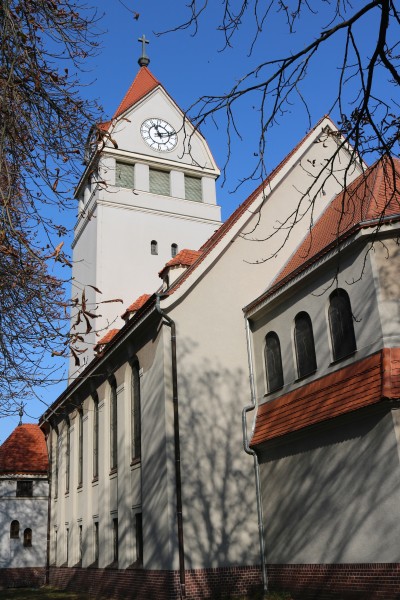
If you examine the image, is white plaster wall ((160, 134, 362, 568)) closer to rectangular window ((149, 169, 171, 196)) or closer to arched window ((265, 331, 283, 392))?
arched window ((265, 331, 283, 392))

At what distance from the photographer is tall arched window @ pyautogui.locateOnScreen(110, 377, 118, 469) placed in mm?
20094

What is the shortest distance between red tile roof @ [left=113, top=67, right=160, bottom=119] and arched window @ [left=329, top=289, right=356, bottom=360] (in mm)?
21516

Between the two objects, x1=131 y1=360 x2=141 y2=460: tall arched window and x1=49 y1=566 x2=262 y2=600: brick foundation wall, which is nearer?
x1=49 y1=566 x2=262 y2=600: brick foundation wall

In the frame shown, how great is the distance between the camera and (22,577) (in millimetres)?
27453

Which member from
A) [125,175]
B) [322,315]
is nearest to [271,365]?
[322,315]

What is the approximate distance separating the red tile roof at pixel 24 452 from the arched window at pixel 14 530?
7.24 ft

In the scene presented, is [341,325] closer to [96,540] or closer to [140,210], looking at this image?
[96,540]

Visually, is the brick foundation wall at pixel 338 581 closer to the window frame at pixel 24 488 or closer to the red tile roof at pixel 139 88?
the window frame at pixel 24 488

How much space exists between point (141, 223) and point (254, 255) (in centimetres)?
1256

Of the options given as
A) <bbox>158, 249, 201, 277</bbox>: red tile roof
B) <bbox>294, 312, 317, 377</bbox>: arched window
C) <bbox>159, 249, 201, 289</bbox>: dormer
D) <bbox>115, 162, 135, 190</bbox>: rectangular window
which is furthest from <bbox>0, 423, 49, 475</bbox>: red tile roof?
<bbox>294, 312, 317, 377</bbox>: arched window

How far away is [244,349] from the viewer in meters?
17.8

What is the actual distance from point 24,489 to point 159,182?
16.0 meters

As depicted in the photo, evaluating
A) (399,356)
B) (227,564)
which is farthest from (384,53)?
(227,564)

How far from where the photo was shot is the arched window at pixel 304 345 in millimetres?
15281
